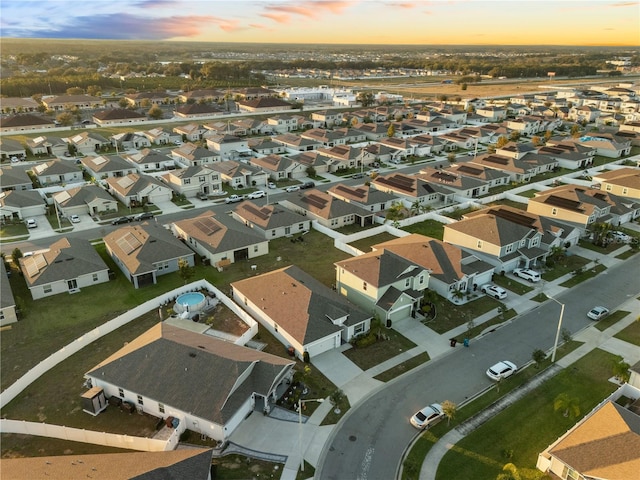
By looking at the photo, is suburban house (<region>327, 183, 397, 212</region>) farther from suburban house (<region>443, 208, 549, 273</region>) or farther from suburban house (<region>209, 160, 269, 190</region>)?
suburban house (<region>209, 160, 269, 190</region>)

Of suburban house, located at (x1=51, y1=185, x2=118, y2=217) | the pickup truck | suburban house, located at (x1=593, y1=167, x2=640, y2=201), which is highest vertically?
suburban house, located at (x1=593, y1=167, x2=640, y2=201)

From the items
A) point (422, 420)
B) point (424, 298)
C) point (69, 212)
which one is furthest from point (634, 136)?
point (69, 212)

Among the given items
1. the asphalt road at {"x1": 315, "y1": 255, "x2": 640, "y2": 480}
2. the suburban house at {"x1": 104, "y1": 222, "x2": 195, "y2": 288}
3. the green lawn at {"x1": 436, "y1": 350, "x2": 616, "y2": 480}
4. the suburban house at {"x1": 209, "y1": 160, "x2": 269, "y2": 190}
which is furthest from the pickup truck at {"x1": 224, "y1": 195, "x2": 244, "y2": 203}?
the green lawn at {"x1": 436, "y1": 350, "x2": 616, "y2": 480}

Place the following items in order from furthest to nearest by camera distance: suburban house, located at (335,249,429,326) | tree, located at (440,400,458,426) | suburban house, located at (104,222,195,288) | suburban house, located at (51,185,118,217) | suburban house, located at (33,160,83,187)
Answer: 1. suburban house, located at (33,160,83,187)
2. suburban house, located at (51,185,118,217)
3. suburban house, located at (104,222,195,288)
4. suburban house, located at (335,249,429,326)
5. tree, located at (440,400,458,426)

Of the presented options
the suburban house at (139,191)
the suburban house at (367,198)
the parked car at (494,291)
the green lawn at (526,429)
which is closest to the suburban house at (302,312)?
the green lawn at (526,429)

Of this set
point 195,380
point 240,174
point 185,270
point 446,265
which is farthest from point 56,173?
point 446,265

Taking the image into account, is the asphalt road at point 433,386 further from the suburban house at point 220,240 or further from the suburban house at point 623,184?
the suburban house at point 623,184
